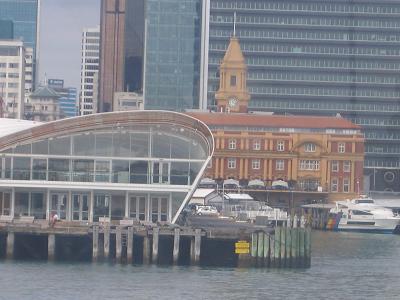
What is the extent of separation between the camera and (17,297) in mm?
72875

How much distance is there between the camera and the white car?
12258 centimetres

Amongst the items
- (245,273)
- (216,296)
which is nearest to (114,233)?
(245,273)

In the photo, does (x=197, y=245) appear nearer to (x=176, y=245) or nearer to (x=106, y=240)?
(x=176, y=245)

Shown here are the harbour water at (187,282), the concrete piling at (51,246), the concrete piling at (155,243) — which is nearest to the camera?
the harbour water at (187,282)

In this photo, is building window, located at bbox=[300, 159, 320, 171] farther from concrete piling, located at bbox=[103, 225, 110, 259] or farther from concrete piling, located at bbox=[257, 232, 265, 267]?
concrete piling, located at bbox=[103, 225, 110, 259]

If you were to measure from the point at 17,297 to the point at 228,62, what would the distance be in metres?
128

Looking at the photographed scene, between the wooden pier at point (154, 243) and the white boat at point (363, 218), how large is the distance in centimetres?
6429

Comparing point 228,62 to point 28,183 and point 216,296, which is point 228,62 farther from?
point 216,296

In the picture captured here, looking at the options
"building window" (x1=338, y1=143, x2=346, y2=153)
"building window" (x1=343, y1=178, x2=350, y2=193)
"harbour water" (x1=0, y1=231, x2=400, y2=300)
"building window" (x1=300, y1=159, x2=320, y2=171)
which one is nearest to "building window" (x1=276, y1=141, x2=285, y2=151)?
"building window" (x1=300, y1=159, x2=320, y2=171)

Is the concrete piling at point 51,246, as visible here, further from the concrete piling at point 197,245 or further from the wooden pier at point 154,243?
the concrete piling at point 197,245

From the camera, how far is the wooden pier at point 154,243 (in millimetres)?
88438

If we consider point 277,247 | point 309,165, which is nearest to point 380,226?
point 309,165

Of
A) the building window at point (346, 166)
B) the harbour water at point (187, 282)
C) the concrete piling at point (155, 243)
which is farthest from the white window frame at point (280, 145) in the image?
the concrete piling at point (155, 243)

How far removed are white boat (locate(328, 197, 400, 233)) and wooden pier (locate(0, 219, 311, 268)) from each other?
64.3 m
